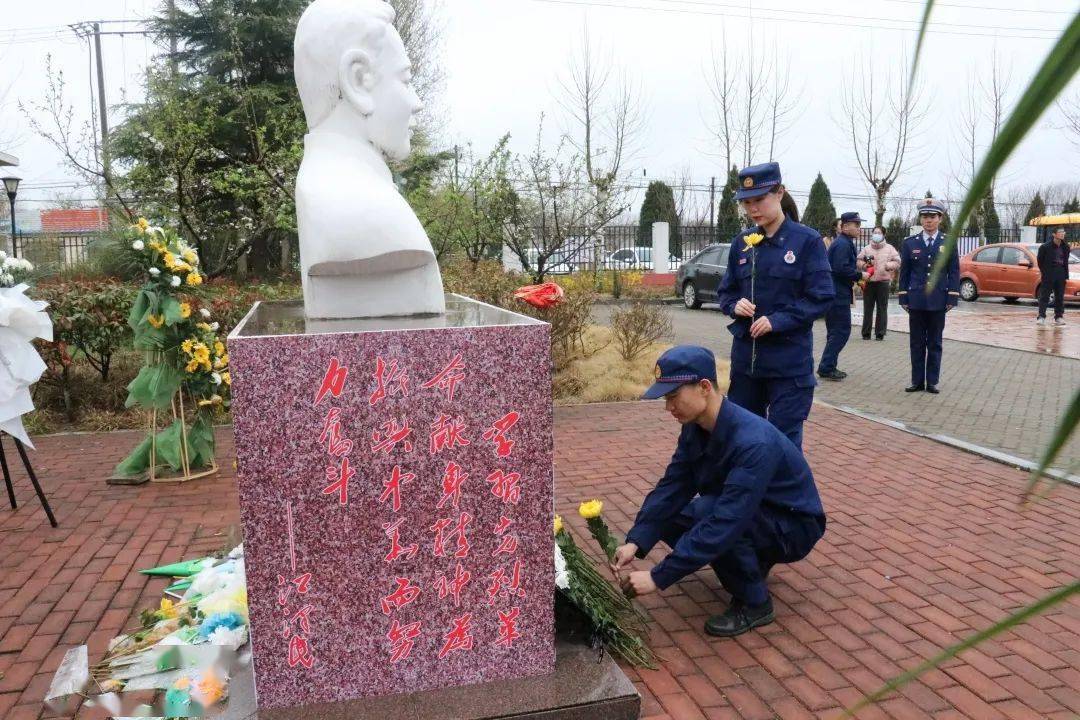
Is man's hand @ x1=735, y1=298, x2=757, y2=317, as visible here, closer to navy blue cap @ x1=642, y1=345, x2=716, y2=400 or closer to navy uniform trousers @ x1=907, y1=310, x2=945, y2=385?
navy blue cap @ x1=642, y1=345, x2=716, y2=400

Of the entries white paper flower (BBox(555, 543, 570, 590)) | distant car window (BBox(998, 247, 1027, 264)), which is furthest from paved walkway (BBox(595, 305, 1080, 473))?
distant car window (BBox(998, 247, 1027, 264))

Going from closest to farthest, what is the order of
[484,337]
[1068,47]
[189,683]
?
[1068,47], [484,337], [189,683]

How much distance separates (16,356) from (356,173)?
2356 mm

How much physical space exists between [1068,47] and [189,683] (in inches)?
119

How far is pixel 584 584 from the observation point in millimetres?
3084

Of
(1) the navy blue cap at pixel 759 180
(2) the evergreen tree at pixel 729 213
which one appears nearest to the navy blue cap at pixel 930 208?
(1) the navy blue cap at pixel 759 180

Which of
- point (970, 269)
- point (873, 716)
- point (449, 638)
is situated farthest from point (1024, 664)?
point (970, 269)

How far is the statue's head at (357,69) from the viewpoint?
3016mm

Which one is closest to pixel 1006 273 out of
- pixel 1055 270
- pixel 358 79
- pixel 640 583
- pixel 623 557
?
pixel 1055 270

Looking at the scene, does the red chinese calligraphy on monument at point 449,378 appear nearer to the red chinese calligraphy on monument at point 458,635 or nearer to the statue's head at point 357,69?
the red chinese calligraphy on monument at point 458,635

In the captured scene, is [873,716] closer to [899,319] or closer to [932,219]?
[932,219]

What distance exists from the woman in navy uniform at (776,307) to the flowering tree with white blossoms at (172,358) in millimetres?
3332

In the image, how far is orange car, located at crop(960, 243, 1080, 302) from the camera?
56.7ft

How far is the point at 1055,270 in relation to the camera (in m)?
13.3
